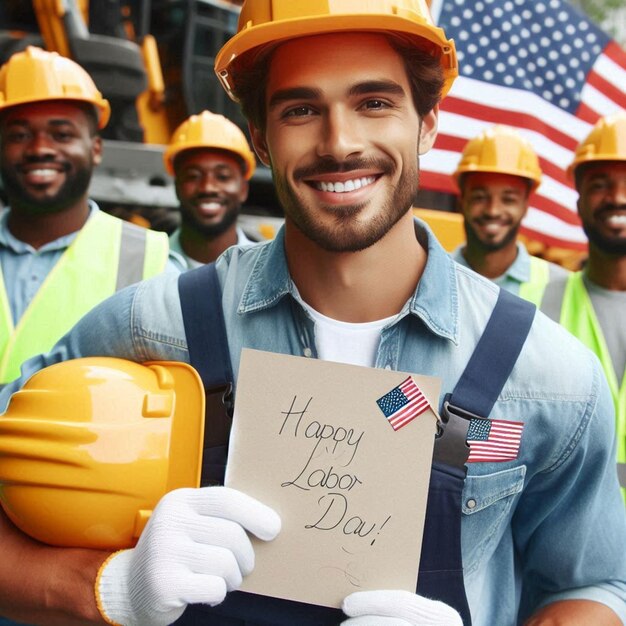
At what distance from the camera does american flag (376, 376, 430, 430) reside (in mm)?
1642

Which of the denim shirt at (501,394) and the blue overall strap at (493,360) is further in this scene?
the denim shirt at (501,394)

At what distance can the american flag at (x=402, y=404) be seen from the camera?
164cm

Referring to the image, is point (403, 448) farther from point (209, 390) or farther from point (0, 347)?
point (0, 347)

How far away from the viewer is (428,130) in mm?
2080

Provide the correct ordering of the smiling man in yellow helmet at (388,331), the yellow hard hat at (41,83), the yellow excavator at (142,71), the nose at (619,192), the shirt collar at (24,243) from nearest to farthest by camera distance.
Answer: the smiling man in yellow helmet at (388,331), the shirt collar at (24,243), the yellow hard hat at (41,83), the nose at (619,192), the yellow excavator at (142,71)

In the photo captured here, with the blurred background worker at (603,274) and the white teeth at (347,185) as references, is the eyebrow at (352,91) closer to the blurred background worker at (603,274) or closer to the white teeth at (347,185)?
the white teeth at (347,185)

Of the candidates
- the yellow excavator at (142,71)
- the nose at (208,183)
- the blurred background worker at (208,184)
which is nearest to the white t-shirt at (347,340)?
the blurred background worker at (208,184)

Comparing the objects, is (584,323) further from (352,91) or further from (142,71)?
(142,71)

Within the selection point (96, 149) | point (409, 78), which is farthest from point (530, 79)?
point (409, 78)

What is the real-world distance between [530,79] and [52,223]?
4.54m

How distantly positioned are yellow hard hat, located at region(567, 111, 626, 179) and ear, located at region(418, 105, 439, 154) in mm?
3166

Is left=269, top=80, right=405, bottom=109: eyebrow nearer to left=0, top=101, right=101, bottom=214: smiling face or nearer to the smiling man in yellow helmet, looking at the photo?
the smiling man in yellow helmet

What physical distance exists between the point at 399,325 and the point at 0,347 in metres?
2.43

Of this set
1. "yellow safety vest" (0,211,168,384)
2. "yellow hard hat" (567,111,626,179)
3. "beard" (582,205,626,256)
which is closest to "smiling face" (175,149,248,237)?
"yellow safety vest" (0,211,168,384)
